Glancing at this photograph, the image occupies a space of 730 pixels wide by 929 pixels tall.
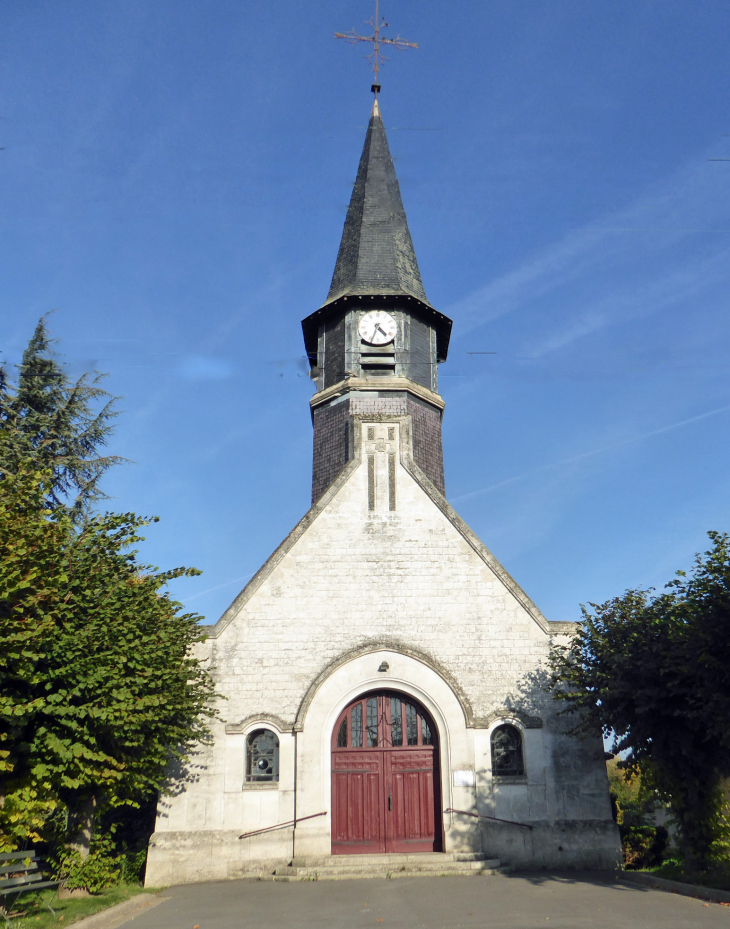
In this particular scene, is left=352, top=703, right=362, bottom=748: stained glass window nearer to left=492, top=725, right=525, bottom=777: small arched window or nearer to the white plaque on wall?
the white plaque on wall

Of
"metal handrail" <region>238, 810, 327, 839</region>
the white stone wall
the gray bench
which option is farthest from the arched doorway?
the gray bench

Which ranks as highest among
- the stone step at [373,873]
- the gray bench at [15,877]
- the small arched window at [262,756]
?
the small arched window at [262,756]

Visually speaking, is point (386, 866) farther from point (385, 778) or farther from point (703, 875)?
point (703, 875)

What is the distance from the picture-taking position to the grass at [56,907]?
1041 cm

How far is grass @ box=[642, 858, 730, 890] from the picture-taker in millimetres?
12398

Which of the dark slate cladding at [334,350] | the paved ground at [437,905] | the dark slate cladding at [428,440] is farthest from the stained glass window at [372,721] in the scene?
the dark slate cladding at [334,350]

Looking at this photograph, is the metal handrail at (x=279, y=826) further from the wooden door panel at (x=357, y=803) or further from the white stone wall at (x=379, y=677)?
the wooden door panel at (x=357, y=803)

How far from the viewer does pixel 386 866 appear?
1448 centimetres

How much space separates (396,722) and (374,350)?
9.90 meters

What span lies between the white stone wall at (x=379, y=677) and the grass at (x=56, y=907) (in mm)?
1755

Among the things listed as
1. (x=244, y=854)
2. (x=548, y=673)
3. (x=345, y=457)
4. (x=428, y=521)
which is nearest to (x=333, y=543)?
(x=428, y=521)

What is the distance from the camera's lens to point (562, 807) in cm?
1548

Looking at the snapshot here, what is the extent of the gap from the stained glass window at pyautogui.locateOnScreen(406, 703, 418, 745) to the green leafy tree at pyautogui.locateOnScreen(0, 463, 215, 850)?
4.43m

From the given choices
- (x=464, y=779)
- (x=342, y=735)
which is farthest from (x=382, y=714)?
(x=464, y=779)
